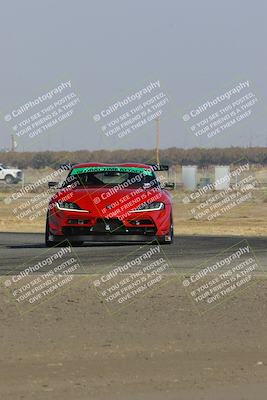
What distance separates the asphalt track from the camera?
1485cm

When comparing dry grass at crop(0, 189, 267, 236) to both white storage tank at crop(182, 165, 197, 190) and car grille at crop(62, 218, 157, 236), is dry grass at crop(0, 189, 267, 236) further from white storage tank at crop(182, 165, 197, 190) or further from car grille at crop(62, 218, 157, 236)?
white storage tank at crop(182, 165, 197, 190)

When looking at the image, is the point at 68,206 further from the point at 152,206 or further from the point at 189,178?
the point at 189,178

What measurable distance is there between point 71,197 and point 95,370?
34.4 ft

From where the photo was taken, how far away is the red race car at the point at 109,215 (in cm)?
1777

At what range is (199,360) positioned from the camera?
7.91 meters

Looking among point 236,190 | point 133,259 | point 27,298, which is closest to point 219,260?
point 133,259

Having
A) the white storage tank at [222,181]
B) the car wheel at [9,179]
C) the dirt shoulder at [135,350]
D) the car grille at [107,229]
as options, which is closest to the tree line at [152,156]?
the car wheel at [9,179]

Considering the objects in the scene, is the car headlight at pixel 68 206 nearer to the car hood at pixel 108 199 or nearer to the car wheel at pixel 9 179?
the car hood at pixel 108 199

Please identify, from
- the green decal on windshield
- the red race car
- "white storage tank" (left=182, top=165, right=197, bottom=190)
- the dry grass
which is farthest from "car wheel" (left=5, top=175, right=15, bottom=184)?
the red race car

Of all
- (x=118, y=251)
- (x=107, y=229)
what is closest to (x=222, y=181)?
(x=107, y=229)

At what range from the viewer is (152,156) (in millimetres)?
142125

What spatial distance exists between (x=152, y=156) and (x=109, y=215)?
12458 cm

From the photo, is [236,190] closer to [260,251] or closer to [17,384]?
[260,251]

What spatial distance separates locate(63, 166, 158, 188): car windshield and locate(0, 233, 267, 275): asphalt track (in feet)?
3.86
